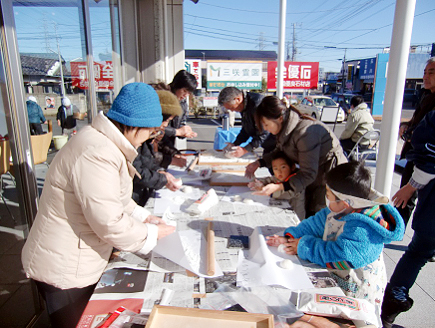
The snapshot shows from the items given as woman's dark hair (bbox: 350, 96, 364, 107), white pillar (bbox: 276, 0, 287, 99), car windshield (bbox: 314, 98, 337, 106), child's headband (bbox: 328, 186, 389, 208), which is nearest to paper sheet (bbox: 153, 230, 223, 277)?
child's headband (bbox: 328, 186, 389, 208)

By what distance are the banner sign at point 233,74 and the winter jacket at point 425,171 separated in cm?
1071

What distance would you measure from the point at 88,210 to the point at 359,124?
5317 millimetres

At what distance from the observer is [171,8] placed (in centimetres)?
557

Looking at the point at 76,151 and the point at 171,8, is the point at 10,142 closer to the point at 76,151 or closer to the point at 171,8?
the point at 76,151

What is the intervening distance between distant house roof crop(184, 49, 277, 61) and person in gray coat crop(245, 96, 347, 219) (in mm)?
35030

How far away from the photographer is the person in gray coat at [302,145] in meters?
1.94

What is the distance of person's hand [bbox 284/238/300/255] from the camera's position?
1.30 meters

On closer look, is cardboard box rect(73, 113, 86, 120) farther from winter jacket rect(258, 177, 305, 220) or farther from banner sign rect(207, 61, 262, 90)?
banner sign rect(207, 61, 262, 90)

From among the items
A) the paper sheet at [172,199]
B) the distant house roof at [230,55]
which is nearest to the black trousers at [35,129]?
the paper sheet at [172,199]

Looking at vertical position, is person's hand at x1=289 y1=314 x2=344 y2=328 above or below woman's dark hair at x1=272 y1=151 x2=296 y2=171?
below

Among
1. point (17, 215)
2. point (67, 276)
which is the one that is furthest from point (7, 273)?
point (67, 276)

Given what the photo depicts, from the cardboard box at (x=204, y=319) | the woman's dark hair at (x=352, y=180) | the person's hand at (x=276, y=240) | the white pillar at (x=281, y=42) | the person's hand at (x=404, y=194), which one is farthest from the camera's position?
the white pillar at (x=281, y=42)

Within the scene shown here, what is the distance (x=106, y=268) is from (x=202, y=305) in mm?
443

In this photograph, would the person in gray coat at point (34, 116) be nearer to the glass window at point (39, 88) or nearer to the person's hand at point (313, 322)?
the glass window at point (39, 88)
